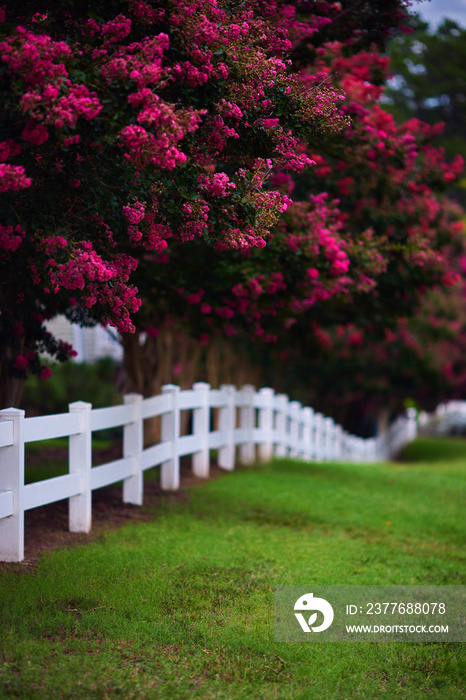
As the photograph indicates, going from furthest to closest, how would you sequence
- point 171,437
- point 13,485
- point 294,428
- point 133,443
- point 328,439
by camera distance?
1. point 328,439
2. point 294,428
3. point 171,437
4. point 133,443
5. point 13,485

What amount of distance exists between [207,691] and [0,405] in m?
5.63

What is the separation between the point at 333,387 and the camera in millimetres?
25016

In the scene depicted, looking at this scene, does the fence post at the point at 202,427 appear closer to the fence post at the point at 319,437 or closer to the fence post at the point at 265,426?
the fence post at the point at 265,426

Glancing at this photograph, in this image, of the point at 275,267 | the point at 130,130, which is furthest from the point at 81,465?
the point at 130,130

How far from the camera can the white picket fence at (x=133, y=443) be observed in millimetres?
6340

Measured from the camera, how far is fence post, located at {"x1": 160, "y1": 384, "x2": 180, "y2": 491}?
9.85 metres

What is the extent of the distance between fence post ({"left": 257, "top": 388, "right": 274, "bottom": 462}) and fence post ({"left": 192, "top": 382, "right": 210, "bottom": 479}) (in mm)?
2668

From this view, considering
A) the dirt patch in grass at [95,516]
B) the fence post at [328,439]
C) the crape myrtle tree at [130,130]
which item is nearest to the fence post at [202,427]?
the dirt patch in grass at [95,516]

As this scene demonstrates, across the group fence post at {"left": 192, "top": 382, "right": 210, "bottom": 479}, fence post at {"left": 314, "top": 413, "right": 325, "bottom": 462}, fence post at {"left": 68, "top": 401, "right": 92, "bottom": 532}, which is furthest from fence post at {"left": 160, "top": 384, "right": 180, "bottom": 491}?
fence post at {"left": 314, "top": 413, "right": 325, "bottom": 462}

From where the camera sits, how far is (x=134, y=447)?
8.72m

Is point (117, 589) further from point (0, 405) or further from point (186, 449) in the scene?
point (186, 449)

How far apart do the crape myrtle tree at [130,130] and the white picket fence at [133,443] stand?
1457 millimetres

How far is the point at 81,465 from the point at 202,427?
3.81 meters

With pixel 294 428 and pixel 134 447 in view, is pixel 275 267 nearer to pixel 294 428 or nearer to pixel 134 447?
pixel 134 447
